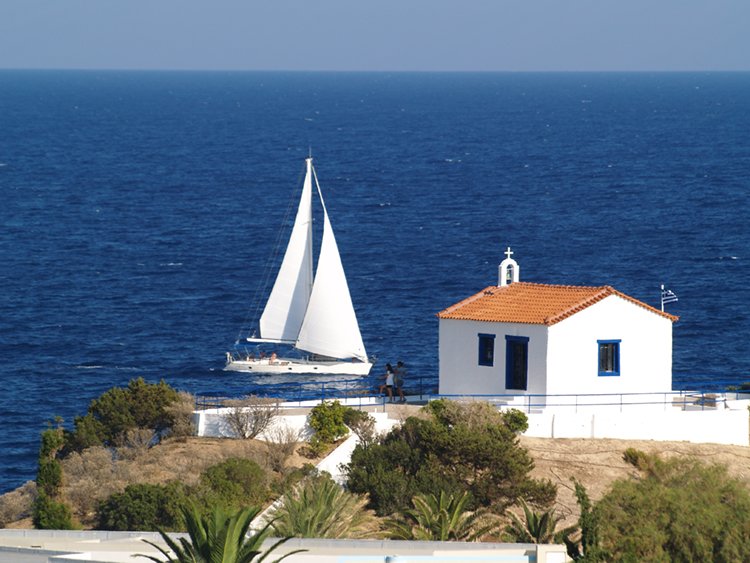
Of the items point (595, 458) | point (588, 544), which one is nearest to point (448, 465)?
point (595, 458)

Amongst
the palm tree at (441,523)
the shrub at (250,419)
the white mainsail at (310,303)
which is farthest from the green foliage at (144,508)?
the white mainsail at (310,303)

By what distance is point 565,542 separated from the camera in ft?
104

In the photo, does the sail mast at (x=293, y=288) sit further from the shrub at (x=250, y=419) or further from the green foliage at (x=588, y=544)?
the green foliage at (x=588, y=544)

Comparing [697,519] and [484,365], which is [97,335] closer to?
[484,365]

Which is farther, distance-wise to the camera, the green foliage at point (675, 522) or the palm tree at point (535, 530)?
the palm tree at point (535, 530)

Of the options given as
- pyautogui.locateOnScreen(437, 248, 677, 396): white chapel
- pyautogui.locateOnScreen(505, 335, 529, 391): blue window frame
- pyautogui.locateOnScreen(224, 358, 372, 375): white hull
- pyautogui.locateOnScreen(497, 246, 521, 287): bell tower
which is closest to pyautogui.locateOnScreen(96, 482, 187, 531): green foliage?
pyautogui.locateOnScreen(437, 248, 677, 396): white chapel

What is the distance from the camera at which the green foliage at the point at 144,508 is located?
122ft

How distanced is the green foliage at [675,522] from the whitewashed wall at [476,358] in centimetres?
980

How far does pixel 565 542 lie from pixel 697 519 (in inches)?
121

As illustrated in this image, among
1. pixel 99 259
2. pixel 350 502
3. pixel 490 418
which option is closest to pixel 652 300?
pixel 99 259

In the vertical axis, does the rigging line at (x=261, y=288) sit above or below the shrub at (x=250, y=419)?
above

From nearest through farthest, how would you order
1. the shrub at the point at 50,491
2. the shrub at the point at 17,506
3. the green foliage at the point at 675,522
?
1. the green foliage at the point at 675,522
2. the shrub at the point at 50,491
3. the shrub at the point at 17,506

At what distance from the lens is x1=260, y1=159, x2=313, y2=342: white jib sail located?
76.1m

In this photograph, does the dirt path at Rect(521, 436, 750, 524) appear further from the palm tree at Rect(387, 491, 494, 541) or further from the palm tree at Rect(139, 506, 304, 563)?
the palm tree at Rect(139, 506, 304, 563)
